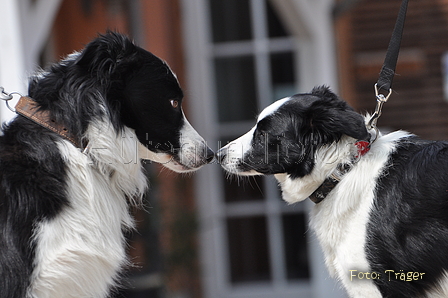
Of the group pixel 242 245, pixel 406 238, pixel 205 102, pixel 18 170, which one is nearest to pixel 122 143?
pixel 18 170

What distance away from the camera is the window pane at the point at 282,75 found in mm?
5398

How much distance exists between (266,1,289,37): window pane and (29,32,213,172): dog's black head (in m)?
3.24

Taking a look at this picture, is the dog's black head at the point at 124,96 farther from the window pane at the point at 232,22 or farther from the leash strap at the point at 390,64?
the window pane at the point at 232,22

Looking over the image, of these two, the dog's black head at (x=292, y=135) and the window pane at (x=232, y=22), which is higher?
the window pane at (x=232, y=22)

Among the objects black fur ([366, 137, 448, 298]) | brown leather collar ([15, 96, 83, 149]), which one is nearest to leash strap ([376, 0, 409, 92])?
black fur ([366, 137, 448, 298])

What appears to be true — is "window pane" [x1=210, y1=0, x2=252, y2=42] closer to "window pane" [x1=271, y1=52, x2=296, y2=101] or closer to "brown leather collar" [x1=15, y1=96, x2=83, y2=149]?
"window pane" [x1=271, y1=52, x2=296, y2=101]

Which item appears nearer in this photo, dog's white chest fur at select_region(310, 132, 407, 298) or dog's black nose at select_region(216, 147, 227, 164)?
dog's white chest fur at select_region(310, 132, 407, 298)

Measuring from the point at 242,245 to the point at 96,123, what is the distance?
3.70 meters

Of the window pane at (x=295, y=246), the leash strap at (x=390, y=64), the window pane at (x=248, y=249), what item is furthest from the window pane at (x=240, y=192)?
the leash strap at (x=390, y=64)

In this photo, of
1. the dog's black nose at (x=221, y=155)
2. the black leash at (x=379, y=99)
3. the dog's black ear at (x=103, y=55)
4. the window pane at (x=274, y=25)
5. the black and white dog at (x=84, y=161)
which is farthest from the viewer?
the window pane at (x=274, y=25)

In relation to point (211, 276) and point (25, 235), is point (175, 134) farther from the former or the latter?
point (211, 276)

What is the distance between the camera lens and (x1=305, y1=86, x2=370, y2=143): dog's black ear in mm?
2074

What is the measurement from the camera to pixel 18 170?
1.92m

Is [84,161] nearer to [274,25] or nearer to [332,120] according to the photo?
[332,120]
